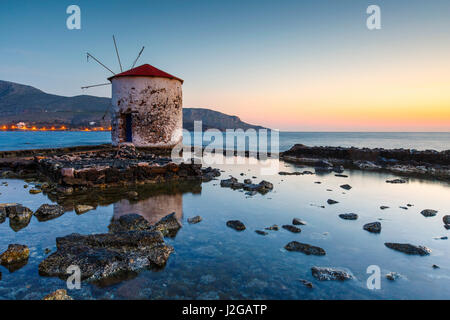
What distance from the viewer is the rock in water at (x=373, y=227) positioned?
5.64 m

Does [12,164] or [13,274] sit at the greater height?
[12,164]

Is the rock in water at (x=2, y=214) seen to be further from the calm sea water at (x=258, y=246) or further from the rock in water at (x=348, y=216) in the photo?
the rock in water at (x=348, y=216)

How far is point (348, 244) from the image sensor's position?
4914 millimetres

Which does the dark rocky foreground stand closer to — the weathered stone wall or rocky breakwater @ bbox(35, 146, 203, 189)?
rocky breakwater @ bbox(35, 146, 203, 189)

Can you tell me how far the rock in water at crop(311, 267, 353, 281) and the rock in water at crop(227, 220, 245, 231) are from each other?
6.70 feet

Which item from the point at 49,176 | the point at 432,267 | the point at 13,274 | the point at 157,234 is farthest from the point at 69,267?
the point at 49,176

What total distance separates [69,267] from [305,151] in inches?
865

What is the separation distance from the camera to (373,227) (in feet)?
18.7

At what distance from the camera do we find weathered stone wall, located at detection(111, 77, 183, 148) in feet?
53.7

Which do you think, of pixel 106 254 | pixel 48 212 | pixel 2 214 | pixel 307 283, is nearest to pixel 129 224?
pixel 106 254

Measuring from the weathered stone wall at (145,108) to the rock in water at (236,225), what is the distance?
12.2m

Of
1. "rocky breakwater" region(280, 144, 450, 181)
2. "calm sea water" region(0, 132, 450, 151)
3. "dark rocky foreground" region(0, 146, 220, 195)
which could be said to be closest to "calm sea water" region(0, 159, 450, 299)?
"dark rocky foreground" region(0, 146, 220, 195)
